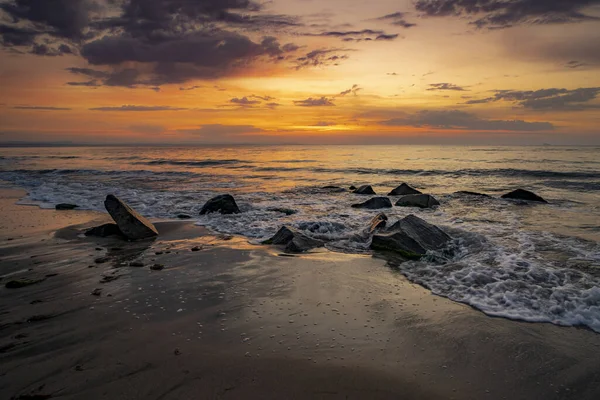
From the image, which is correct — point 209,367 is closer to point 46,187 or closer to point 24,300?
point 24,300

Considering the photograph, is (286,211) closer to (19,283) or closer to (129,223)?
(129,223)

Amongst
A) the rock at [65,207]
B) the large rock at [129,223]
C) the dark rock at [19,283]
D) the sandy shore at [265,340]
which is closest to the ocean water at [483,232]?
the sandy shore at [265,340]

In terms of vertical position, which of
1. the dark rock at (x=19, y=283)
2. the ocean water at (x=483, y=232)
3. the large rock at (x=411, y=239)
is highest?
the large rock at (x=411, y=239)

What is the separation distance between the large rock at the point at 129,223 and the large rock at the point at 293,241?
3.62 metres

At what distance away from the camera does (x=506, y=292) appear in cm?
592

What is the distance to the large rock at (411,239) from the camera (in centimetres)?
830

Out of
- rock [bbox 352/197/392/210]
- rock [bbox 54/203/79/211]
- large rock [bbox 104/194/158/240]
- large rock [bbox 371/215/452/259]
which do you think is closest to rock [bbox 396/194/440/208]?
rock [bbox 352/197/392/210]

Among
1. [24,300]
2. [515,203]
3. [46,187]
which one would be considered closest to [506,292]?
[24,300]

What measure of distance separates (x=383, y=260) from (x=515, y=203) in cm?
1171

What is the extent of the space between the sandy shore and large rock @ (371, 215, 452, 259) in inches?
50.5

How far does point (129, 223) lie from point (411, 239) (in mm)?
7820

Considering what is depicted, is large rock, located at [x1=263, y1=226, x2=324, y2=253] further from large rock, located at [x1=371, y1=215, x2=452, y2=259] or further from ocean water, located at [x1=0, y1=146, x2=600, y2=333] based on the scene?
large rock, located at [x1=371, y1=215, x2=452, y2=259]

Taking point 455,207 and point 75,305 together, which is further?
point 455,207

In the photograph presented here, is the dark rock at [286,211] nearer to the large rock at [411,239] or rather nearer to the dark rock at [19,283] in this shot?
the large rock at [411,239]
